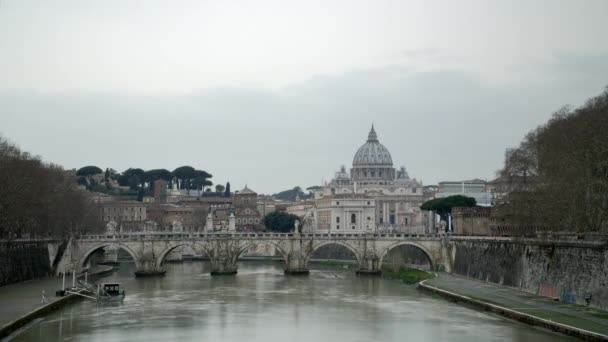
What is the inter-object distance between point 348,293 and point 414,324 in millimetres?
15989

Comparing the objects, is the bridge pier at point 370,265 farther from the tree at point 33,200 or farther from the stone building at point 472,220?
the tree at point 33,200

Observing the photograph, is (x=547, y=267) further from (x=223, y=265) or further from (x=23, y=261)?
(x=223, y=265)

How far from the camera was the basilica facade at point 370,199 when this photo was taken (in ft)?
477

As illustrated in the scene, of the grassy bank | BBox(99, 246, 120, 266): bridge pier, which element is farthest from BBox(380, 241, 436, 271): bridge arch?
BBox(99, 246, 120, 266): bridge pier

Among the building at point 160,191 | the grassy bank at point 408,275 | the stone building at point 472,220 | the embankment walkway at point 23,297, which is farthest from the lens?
the building at point 160,191

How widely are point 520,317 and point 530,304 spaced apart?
376 centimetres

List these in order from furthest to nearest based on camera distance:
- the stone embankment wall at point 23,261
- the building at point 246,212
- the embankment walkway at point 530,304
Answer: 1. the building at point 246,212
2. the stone embankment wall at point 23,261
3. the embankment walkway at point 530,304

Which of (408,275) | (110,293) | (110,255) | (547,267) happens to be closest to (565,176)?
(547,267)

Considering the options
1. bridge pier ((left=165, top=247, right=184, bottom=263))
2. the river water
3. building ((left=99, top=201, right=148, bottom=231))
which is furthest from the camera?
building ((left=99, top=201, right=148, bottom=231))

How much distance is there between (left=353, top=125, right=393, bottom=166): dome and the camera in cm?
18900

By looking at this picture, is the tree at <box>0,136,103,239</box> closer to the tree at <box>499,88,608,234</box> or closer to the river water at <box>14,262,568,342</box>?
the river water at <box>14,262,568,342</box>

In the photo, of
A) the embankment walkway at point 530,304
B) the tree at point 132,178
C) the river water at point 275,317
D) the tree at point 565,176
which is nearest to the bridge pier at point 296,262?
the river water at point 275,317

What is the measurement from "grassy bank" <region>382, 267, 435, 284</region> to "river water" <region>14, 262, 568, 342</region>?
1.69 metres

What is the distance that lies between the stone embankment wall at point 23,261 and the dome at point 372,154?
125459 mm
